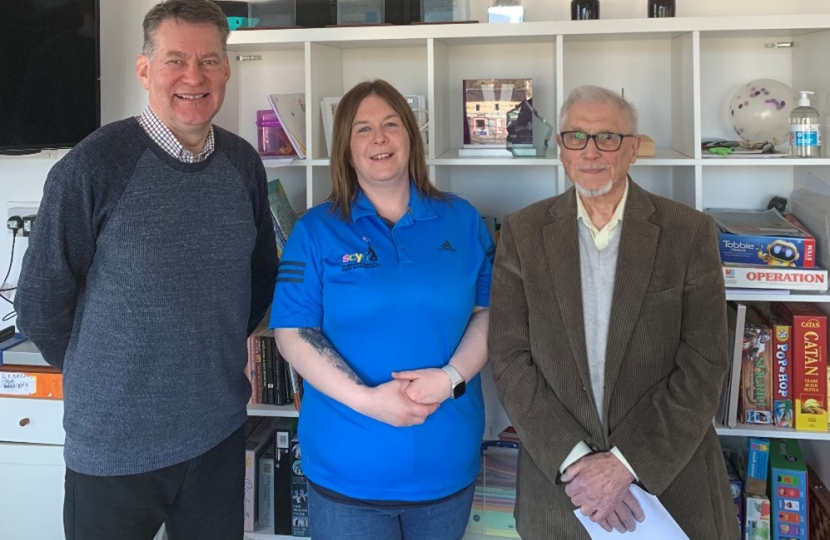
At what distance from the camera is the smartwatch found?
4.97 ft

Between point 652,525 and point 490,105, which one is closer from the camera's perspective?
point 652,525

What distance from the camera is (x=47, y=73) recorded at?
2.11m

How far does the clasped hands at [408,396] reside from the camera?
148cm

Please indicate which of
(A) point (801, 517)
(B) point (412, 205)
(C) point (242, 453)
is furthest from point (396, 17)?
(A) point (801, 517)

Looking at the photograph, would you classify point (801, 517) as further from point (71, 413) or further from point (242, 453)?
point (71, 413)

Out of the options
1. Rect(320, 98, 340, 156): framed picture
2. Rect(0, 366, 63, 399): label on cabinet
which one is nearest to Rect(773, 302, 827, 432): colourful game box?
Rect(320, 98, 340, 156): framed picture

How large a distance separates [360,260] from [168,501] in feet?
2.11

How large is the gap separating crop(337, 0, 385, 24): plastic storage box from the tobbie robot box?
1.20 m

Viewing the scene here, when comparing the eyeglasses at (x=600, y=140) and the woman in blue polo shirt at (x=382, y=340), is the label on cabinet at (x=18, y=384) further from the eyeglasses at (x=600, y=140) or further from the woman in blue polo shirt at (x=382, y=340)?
the eyeglasses at (x=600, y=140)

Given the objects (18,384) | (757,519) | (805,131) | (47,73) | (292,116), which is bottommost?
(757,519)

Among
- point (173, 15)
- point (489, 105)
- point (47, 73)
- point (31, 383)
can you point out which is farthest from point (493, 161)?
point (31, 383)

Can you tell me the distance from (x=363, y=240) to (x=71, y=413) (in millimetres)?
689

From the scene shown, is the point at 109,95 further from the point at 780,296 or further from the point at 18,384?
the point at 780,296

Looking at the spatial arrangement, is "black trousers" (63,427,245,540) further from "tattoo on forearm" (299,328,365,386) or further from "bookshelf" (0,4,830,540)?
"bookshelf" (0,4,830,540)
